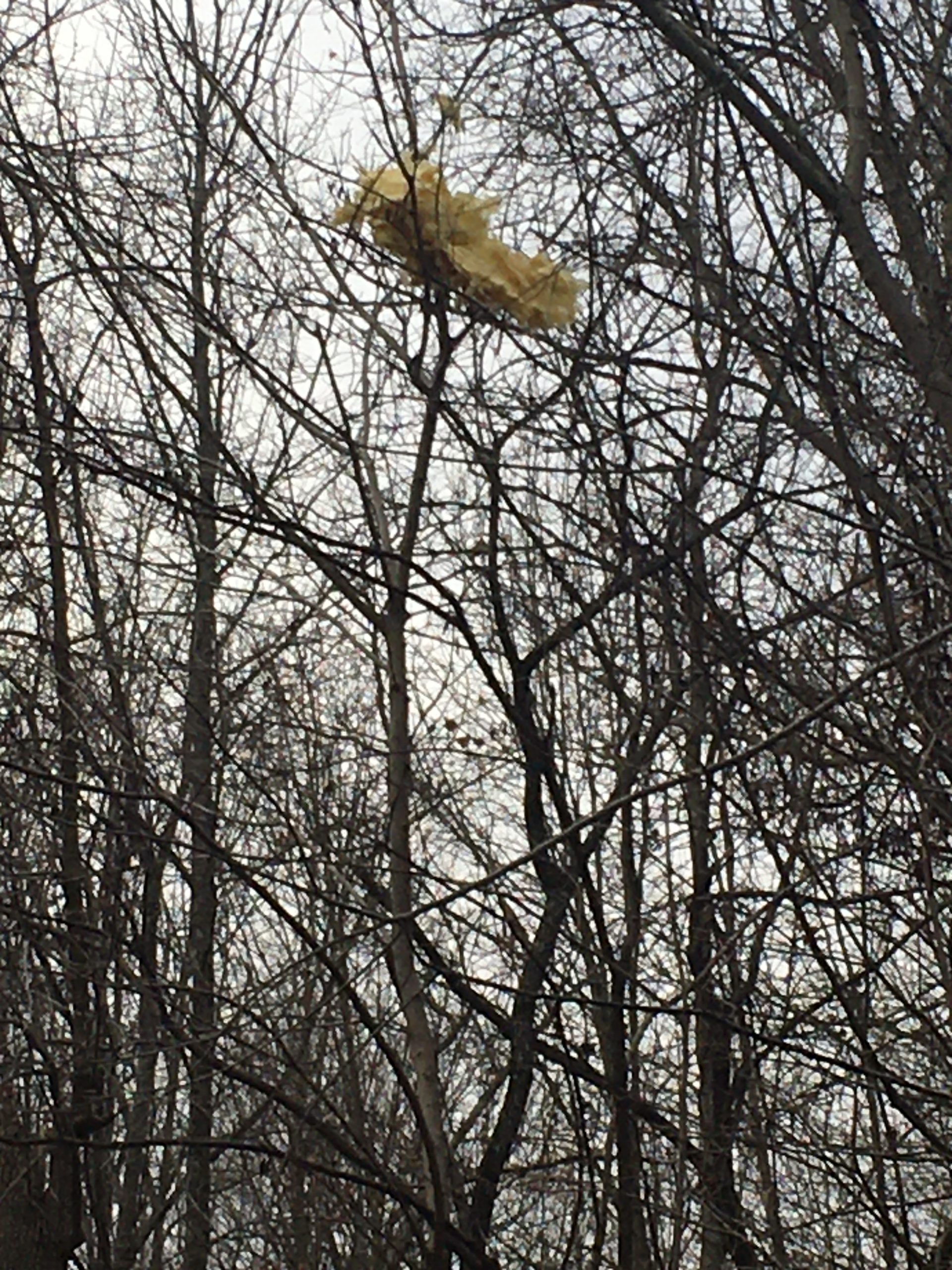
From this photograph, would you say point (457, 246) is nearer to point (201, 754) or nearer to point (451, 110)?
point (451, 110)

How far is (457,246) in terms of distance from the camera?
4398mm

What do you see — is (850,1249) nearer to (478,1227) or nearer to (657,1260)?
(657,1260)

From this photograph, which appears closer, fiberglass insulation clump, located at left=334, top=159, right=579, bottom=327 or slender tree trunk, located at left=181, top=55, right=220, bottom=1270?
fiberglass insulation clump, located at left=334, top=159, right=579, bottom=327

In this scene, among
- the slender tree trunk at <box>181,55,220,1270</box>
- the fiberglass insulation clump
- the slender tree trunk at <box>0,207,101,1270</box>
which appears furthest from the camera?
the slender tree trunk at <box>0,207,101,1270</box>

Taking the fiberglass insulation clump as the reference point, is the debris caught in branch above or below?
above

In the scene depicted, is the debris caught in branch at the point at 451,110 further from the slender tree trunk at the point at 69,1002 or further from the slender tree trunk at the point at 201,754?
the slender tree trunk at the point at 69,1002

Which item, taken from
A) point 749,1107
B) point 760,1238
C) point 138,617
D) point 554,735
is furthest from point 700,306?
point 138,617

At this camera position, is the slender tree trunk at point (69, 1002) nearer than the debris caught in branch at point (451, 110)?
No

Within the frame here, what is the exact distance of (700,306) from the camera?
16.5 ft

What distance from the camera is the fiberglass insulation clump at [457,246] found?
14.3ft

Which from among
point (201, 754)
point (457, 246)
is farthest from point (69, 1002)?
point (457, 246)

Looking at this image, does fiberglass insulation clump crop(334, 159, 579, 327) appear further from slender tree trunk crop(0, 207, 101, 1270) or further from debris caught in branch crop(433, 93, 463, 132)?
slender tree trunk crop(0, 207, 101, 1270)

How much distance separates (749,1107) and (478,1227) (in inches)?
35.7

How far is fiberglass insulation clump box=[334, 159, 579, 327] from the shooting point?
4352 mm
